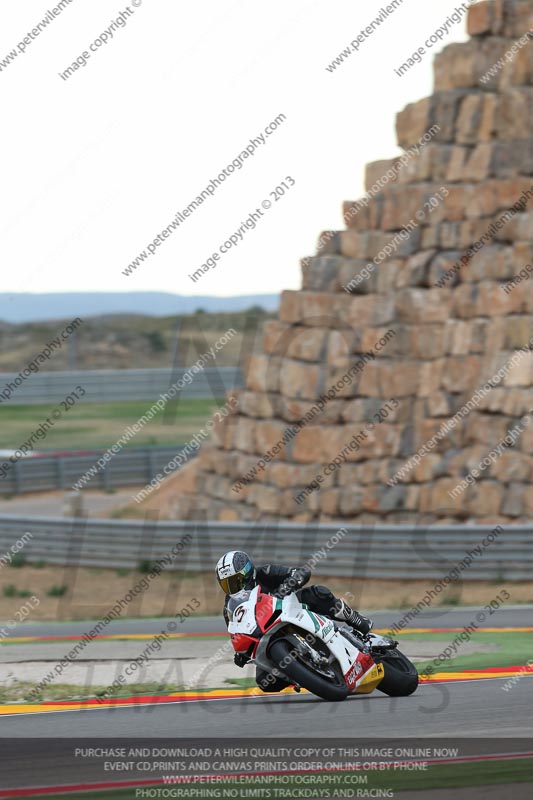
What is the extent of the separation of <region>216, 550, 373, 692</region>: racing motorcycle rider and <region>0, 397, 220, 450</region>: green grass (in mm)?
28434

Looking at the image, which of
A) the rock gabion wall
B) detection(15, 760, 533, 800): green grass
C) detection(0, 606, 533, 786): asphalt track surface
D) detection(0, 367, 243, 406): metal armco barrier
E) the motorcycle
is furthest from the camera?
detection(0, 367, 243, 406): metal armco barrier

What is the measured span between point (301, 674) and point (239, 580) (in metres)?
0.76

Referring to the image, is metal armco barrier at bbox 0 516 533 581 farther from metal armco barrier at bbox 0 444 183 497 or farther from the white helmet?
the white helmet

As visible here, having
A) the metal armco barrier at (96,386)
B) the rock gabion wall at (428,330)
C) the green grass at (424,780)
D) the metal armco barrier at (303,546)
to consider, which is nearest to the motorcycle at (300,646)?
Result: the green grass at (424,780)

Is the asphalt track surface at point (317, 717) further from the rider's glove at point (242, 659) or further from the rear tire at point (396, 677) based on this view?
the rider's glove at point (242, 659)

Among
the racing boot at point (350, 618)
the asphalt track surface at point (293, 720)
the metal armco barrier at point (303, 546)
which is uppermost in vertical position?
the metal armco barrier at point (303, 546)

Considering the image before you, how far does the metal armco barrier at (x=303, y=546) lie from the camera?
54.2ft

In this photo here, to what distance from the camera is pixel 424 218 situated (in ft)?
63.7

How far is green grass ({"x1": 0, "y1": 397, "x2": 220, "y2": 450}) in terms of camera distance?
124 feet

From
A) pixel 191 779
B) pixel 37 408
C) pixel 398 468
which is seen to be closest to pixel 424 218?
pixel 398 468

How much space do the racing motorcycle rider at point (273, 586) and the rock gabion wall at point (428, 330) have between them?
10783 mm

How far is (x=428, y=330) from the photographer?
63.7 feet

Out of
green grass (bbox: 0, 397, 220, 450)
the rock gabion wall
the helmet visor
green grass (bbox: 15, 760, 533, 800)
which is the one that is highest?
green grass (bbox: 0, 397, 220, 450)

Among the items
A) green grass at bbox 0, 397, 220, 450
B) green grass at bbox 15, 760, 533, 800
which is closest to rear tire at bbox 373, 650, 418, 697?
green grass at bbox 15, 760, 533, 800
